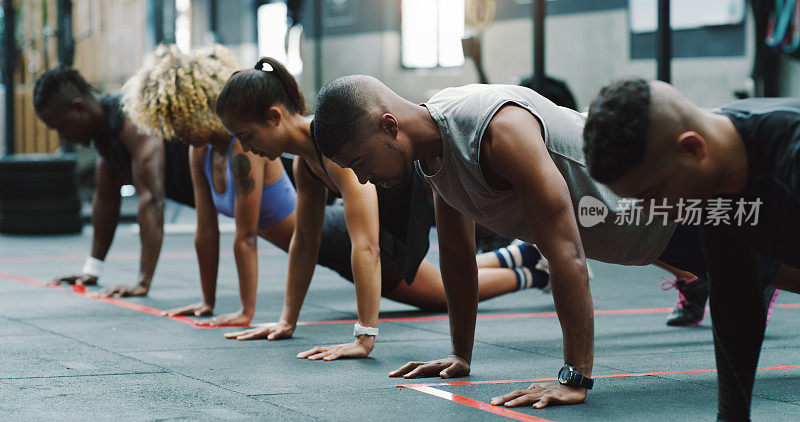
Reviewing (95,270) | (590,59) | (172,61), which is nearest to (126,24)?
(590,59)

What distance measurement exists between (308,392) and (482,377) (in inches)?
22.3

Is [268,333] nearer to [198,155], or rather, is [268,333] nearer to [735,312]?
[198,155]

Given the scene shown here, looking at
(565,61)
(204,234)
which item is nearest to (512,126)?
(204,234)

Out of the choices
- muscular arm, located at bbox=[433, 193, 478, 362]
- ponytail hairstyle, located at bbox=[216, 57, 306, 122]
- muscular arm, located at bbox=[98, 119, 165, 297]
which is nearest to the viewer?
muscular arm, located at bbox=[433, 193, 478, 362]

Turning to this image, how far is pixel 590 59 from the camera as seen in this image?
13.5m

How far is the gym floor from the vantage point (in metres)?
2.78

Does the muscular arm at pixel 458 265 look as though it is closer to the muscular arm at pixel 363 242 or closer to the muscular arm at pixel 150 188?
the muscular arm at pixel 363 242

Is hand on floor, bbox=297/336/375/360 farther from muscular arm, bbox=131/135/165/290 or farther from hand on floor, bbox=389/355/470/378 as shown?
muscular arm, bbox=131/135/165/290

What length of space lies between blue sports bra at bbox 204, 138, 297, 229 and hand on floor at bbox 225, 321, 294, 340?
69cm

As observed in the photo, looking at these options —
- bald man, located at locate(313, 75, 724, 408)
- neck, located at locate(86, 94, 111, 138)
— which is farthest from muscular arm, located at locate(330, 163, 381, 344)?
neck, located at locate(86, 94, 111, 138)

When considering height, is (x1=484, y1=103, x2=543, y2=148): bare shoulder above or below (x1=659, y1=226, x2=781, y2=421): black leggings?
above

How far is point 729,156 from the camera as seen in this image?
77.0 inches

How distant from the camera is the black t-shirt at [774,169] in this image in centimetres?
Answer: 190

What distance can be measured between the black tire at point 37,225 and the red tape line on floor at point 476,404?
8125 mm
